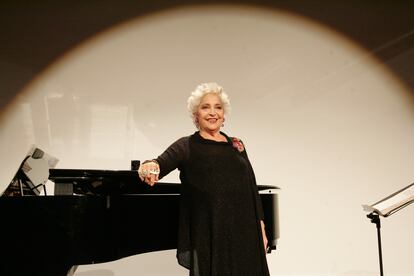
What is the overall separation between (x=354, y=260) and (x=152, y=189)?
229 cm

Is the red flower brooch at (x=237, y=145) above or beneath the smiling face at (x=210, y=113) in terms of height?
beneath

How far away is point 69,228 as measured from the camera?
5.91ft

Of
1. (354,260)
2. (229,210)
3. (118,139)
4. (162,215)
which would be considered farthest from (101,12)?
(354,260)

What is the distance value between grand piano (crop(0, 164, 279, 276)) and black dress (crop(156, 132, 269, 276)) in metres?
0.51

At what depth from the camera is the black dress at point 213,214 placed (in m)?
1.56

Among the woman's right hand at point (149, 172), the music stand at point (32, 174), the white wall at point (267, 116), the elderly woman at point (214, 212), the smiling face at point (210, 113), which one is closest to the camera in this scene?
the woman's right hand at point (149, 172)

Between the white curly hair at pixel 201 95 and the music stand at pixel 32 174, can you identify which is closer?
the white curly hair at pixel 201 95

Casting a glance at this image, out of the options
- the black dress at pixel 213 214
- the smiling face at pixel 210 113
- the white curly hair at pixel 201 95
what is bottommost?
the black dress at pixel 213 214

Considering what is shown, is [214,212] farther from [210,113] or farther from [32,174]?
[32,174]

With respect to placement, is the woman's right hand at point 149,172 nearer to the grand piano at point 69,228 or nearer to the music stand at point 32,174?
the grand piano at point 69,228

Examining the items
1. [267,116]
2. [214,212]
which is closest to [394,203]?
[214,212]

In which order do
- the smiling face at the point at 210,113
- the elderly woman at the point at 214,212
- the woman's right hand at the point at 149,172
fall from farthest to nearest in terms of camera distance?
the smiling face at the point at 210,113 → the elderly woman at the point at 214,212 → the woman's right hand at the point at 149,172

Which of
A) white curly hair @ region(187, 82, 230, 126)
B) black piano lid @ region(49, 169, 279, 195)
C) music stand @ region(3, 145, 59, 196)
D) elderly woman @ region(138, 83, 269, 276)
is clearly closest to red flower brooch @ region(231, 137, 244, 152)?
elderly woman @ region(138, 83, 269, 276)

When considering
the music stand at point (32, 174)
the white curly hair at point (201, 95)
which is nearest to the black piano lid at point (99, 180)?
the music stand at point (32, 174)
